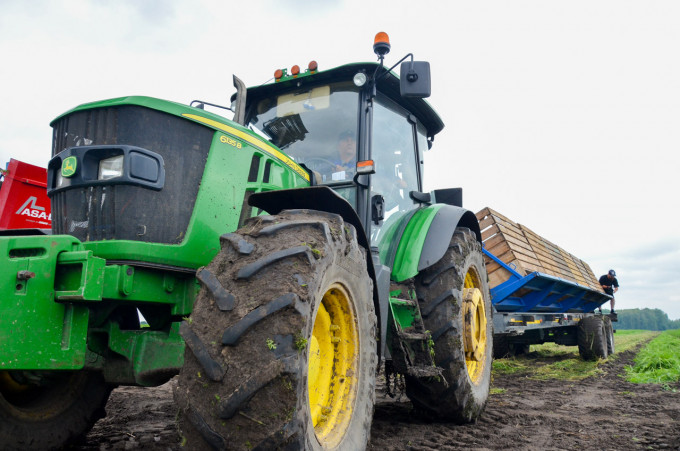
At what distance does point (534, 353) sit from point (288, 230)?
34.4 ft

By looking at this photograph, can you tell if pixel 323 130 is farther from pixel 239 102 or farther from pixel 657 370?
pixel 657 370

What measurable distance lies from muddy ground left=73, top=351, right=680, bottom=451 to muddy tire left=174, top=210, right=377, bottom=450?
51.9 inches

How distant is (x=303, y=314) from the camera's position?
2.14 meters

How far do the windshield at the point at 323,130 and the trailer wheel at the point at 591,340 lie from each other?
7.96m

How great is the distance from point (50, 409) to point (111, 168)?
62.9 inches

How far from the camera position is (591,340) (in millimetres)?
9992

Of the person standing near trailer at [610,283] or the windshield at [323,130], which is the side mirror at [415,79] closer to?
the windshield at [323,130]

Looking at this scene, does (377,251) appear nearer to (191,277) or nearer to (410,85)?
(410,85)

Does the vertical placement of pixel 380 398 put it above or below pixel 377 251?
below

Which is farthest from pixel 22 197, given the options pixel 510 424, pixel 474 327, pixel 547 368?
pixel 547 368

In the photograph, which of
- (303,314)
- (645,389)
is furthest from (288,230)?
(645,389)

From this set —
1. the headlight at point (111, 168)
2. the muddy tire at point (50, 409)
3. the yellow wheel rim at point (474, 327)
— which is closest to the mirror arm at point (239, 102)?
the headlight at point (111, 168)

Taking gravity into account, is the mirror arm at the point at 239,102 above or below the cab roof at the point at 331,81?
below

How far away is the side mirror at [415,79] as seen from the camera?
363cm
